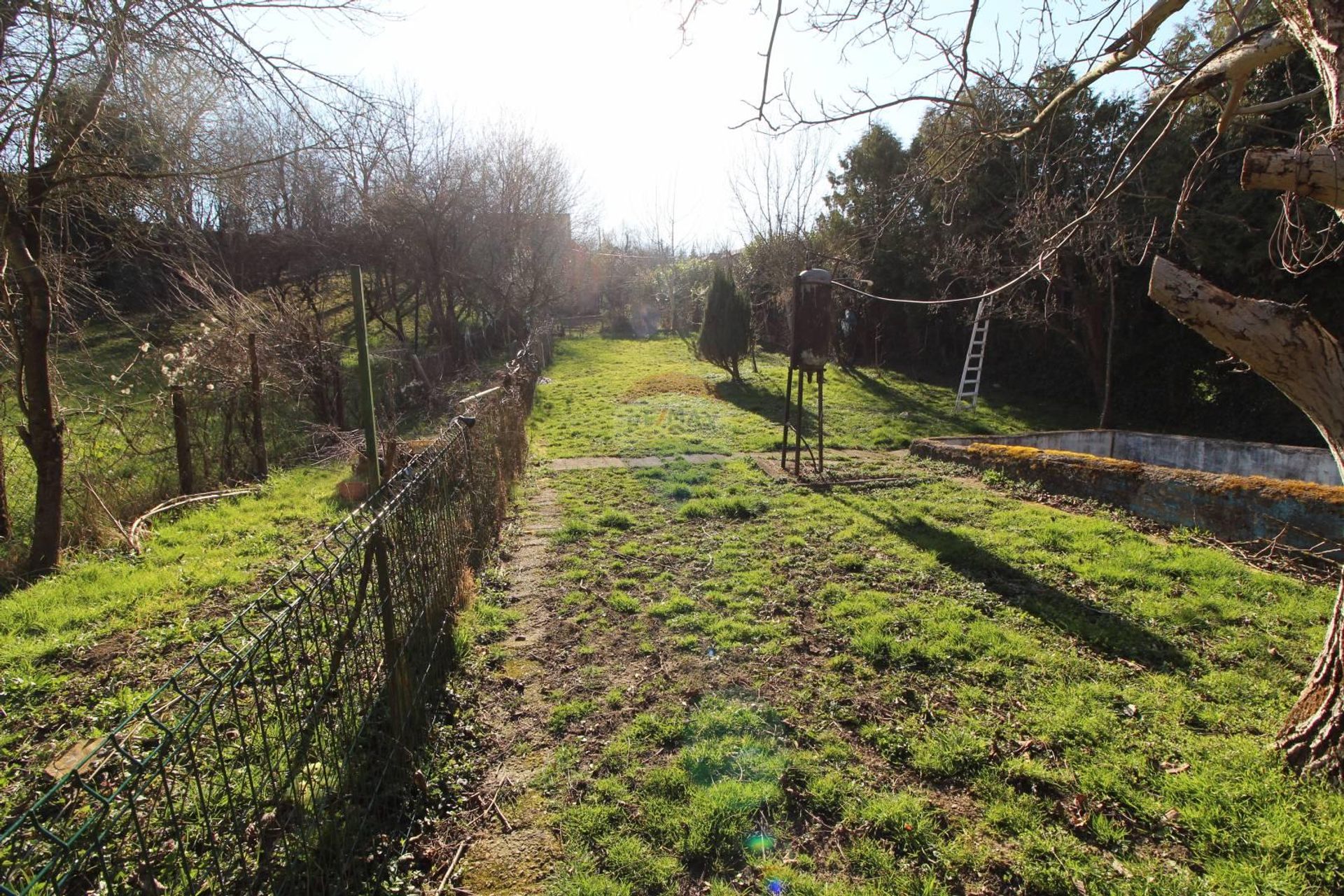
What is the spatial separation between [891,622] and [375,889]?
3077mm

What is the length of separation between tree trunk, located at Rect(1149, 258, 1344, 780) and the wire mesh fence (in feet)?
11.0

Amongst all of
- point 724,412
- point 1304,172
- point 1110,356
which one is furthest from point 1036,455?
point 724,412

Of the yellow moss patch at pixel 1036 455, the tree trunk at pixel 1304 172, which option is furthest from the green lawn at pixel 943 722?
the tree trunk at pixel 1304 172

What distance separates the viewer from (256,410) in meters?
8.29

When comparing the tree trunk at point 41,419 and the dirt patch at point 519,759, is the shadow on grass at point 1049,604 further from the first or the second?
the tree trunk at point 41,419

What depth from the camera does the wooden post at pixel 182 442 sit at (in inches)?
282

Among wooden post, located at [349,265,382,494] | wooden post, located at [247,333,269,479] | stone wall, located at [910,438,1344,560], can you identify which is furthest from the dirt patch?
wooden post, located at [247,333,269,479]

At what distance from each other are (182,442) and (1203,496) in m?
10.3

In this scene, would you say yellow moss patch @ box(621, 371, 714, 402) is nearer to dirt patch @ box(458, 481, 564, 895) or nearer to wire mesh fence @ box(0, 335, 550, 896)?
dirt patch @ box(458, 481, 564, 895)

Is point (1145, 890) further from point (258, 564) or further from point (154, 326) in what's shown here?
point (154, 326)

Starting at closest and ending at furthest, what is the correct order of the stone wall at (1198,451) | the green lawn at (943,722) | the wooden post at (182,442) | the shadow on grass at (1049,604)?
the green lawn at (943,722), the shadow on grass at (1049,604), the stone wall at (1198,451), the wooden post at (182,442)

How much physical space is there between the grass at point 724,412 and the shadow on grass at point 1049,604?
15.5 ft

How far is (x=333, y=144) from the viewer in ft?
14.0

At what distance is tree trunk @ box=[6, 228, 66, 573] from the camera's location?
500 cm
